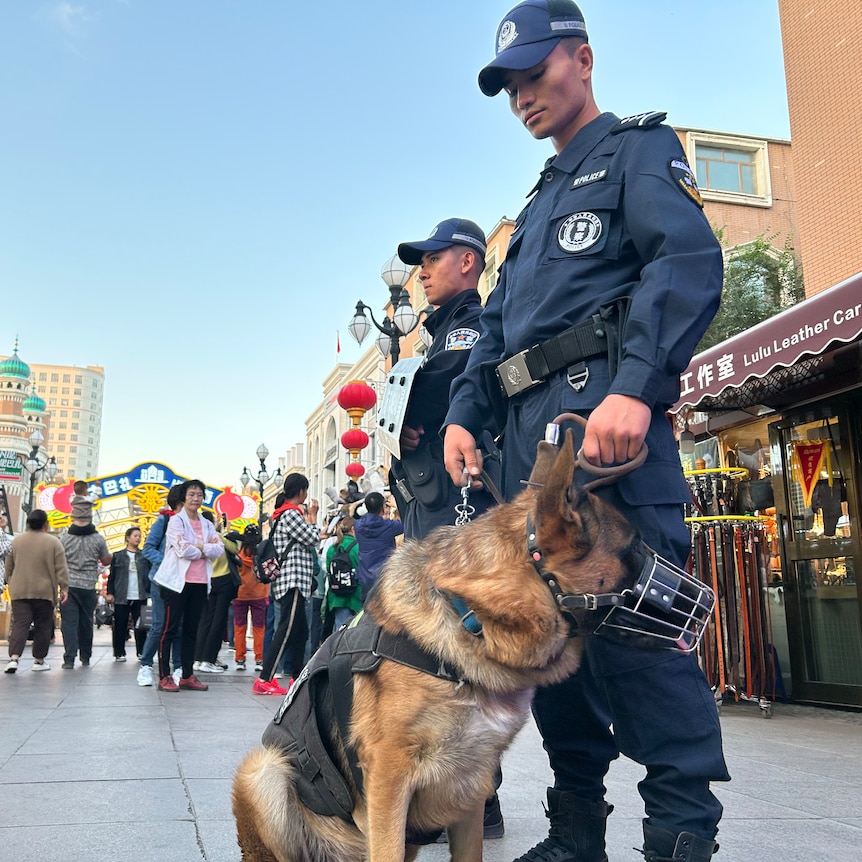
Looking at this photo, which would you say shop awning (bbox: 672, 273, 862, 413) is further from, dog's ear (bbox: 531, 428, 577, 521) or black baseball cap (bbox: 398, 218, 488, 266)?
dog's ear (bbox: 531, 428, 577, 521)

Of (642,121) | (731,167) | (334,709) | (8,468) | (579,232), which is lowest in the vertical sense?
(334,709)

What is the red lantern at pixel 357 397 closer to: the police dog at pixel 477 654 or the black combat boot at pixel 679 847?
the police dog at pixel 477 654

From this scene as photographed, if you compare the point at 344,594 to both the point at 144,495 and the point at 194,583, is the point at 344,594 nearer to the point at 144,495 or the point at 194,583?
the point at 194,583

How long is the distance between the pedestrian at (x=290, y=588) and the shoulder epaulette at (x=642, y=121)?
6629 mm

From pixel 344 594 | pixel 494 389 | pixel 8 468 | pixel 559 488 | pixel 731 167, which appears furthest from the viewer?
pixel 731 167

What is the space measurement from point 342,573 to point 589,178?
273 inches

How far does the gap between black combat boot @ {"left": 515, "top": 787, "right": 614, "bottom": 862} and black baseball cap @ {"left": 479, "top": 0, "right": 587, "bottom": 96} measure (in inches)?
85.9

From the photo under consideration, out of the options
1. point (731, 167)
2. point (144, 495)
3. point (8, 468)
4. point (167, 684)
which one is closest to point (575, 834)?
point (167, 684)

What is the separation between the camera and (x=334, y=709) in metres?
2.22

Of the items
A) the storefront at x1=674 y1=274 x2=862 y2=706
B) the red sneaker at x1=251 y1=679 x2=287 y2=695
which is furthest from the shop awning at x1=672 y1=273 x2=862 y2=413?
the red sneaker at x1=251 y1=679 x2=287 y2=695

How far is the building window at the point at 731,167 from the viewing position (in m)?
29.3

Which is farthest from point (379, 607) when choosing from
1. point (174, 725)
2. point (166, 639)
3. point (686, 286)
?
point (166, 639)

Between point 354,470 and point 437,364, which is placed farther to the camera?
point 354,470

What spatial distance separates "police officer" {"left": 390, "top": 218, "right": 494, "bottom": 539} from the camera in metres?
3.35
